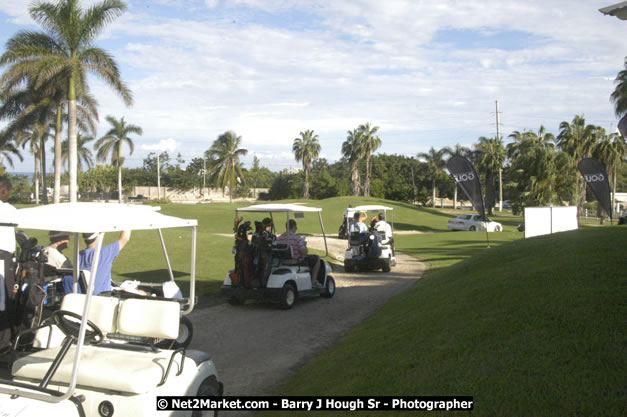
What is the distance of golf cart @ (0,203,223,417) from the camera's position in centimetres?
364

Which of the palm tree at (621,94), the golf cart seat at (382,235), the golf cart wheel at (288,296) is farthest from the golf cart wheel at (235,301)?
the palm tree at (621,94)

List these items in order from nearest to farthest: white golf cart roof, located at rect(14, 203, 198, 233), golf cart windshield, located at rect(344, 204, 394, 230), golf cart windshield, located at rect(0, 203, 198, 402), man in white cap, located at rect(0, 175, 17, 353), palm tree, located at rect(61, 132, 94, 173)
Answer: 1. golf cart windshield, located at rect(0, 203, 198, 402)
2. white golf cart roof, located at rect(14, 203, 198, 233)
3. man in white cap, located at rect(0, 175, 17, 353)
4. golf cart windshield, located at rect(344, 204, 394, 230)
5. palm tree, located at rect(61, 132, 94, 173)

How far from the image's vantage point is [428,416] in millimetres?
3908

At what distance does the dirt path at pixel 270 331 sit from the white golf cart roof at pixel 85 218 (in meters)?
2.40

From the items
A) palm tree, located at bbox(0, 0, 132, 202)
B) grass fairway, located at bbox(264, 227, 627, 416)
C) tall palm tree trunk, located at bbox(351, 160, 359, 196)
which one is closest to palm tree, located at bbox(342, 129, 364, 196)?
tall palm tree trunk, located at bbox(351, 160, 359, 196)

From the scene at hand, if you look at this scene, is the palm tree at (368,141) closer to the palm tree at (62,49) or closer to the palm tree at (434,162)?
the palm tree at (434,162)

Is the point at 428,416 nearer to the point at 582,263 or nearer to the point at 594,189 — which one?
the point at 582,263

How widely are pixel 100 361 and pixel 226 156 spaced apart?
7007 cm

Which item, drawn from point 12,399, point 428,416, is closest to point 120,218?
point 12,399

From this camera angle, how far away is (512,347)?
183 inches

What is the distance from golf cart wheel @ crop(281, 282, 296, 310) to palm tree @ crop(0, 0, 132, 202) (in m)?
19.0

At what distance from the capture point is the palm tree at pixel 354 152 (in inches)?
3068

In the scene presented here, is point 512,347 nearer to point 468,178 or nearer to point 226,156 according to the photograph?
point 468,178

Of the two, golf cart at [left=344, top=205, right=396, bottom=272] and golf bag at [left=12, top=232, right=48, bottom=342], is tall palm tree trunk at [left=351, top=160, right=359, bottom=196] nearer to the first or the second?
golf cart at [left=344, top=205, right=396, bottom=272]
